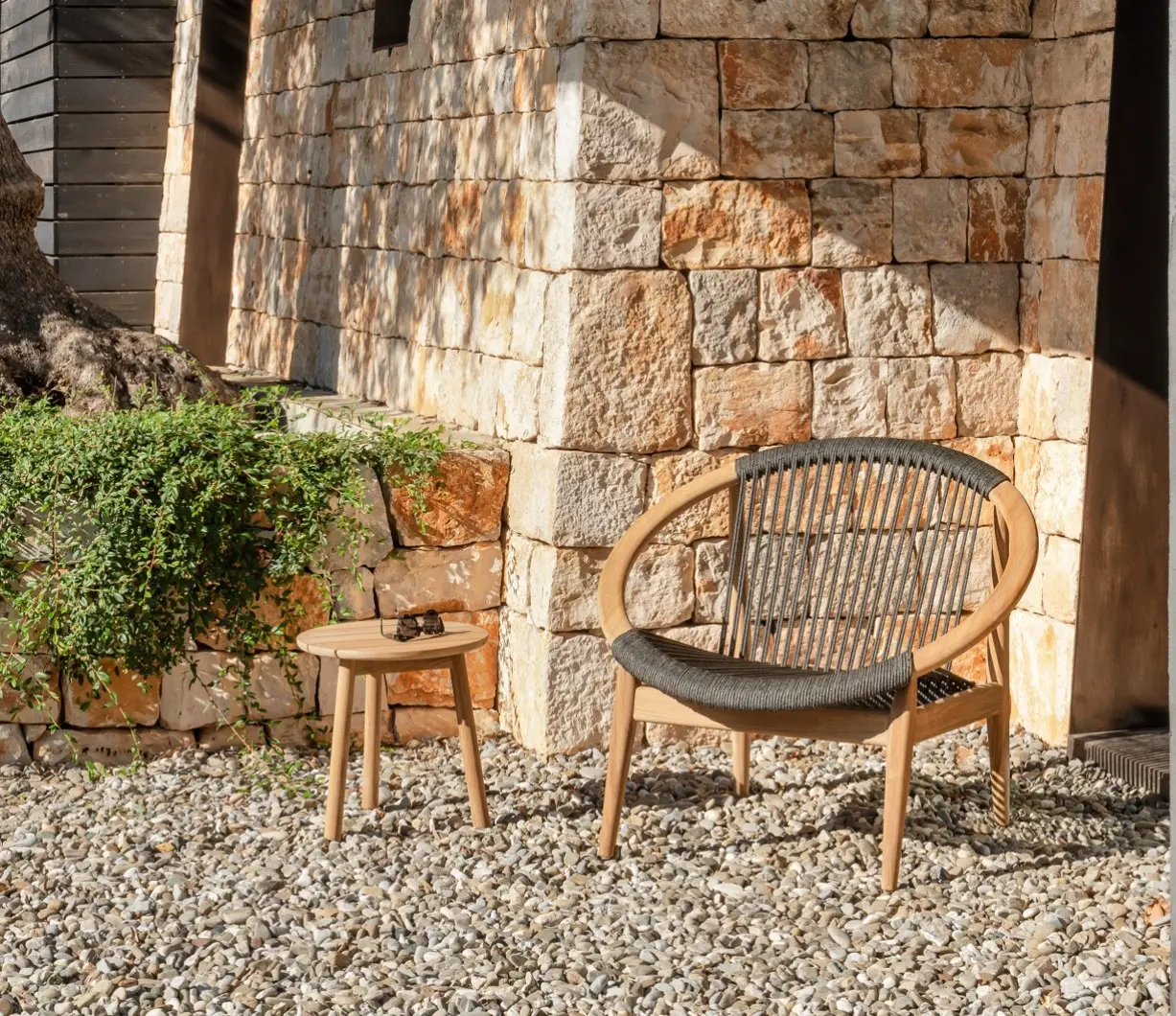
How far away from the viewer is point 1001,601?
12.3 ft

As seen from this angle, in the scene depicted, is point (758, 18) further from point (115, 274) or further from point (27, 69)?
point (27, 69)

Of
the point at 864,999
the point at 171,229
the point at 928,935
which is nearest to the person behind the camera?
the point at 864,999

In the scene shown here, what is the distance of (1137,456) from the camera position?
4707mm

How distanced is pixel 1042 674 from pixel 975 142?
160cm

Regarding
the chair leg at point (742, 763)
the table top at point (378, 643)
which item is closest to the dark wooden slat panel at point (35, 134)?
the table top at point (378, 643)

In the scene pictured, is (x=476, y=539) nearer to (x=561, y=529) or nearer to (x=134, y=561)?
(x=561, y=529)

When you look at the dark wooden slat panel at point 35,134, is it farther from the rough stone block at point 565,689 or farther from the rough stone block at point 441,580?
the rough stone block at point 565,689

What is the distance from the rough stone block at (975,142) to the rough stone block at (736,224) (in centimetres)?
43

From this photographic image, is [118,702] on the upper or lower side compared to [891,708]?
lower

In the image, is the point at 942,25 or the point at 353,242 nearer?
the point at 942,25

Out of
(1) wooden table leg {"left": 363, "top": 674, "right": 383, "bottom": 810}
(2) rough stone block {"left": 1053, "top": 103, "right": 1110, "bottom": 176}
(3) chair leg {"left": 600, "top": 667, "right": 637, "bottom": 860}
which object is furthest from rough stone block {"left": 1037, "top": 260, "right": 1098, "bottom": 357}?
(1) wooden table leg {"left": 363, "top": 674, "right": 383, "bottom": 810}

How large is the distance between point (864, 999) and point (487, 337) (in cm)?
262

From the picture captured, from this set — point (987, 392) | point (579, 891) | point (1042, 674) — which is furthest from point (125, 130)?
point (579, 891)

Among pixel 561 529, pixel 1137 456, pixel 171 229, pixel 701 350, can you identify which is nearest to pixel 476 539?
pixel 561 529
